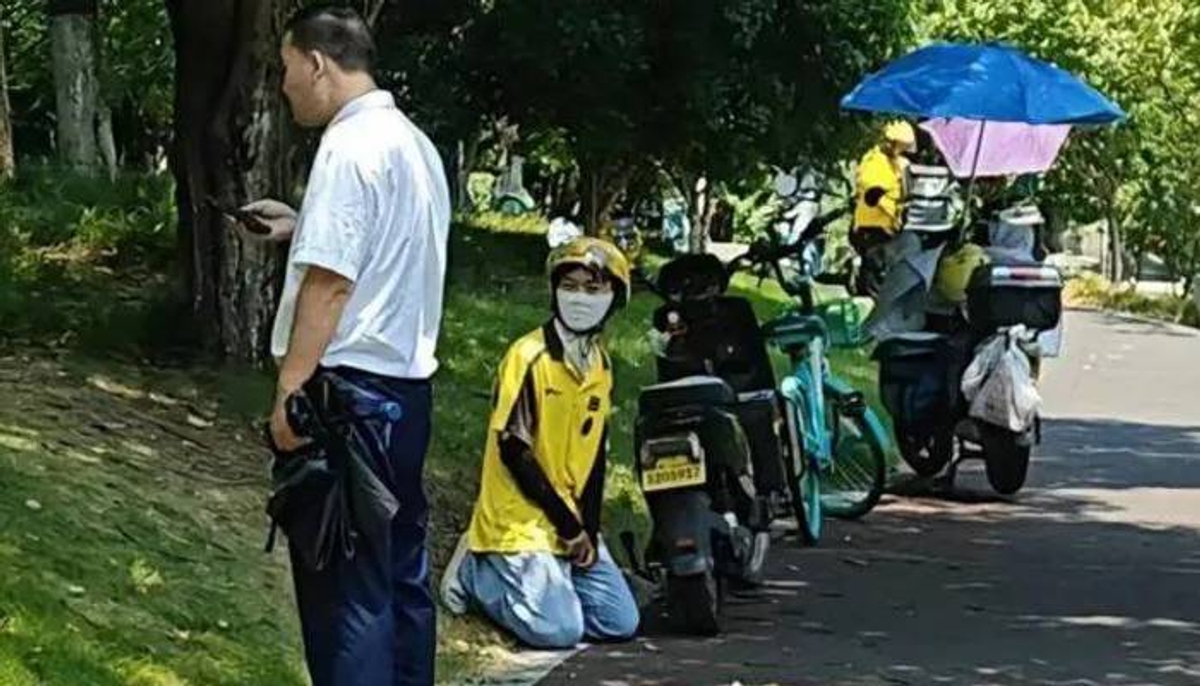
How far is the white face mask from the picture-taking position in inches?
338

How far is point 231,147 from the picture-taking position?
33.2ft

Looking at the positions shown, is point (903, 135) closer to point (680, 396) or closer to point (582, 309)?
point (680, 396)

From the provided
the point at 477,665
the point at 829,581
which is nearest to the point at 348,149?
the point at 477,665

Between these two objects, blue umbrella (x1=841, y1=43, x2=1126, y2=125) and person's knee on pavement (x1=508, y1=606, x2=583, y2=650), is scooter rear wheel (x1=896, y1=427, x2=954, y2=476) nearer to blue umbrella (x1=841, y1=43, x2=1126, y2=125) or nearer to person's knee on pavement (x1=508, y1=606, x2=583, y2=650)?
blue umbrella (x1=841, y1=43, x2=1126, y2=125)

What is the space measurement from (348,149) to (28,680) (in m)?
1.70

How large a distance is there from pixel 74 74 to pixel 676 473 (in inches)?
449

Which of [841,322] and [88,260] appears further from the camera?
[88,260]

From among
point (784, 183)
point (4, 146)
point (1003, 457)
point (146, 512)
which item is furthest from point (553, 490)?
point (784, 183)

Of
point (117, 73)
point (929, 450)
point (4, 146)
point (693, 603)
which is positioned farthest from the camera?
point (117, 73)

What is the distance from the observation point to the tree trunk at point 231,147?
1009 centimetres

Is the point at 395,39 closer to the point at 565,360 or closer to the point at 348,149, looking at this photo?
the point at 565,360

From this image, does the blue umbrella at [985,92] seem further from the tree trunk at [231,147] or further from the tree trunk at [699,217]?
the tree trunk at [699,217]

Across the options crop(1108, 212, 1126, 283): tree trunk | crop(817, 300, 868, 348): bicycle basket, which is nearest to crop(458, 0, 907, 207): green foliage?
crop(817, 300, 868, 348): bicycle basket

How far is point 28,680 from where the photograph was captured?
6082 mm
